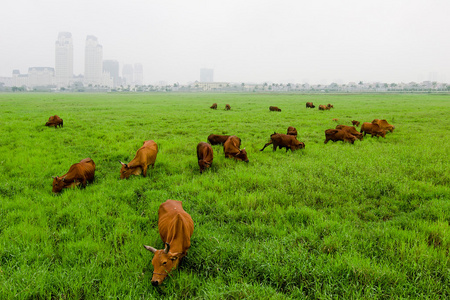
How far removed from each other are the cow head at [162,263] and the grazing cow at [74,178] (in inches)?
154

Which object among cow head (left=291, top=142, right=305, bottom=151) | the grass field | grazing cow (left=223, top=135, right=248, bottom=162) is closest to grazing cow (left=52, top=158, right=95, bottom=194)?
the grass field

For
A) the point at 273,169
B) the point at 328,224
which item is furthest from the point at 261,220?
the point at 273,169

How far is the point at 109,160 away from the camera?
332 inches

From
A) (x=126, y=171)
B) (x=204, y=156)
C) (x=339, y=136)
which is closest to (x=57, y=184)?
(x=126, y=171)

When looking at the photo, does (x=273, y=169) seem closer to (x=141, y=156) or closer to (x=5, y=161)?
(x=141, y=156)

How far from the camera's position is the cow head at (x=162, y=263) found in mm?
2955

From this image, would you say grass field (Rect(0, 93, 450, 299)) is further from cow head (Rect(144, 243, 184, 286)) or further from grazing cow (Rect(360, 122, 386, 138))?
grazing cow (Rect(360, 122, 386, 138))

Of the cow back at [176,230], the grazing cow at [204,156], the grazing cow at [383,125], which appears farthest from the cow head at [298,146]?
the cow back at [176,230]

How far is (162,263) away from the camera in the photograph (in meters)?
3.03

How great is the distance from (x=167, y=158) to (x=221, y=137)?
9.12ft

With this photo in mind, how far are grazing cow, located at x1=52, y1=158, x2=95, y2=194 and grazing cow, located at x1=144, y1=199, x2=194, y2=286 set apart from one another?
299cm

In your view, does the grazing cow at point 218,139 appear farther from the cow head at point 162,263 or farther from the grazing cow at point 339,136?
the cow head at point 162,263

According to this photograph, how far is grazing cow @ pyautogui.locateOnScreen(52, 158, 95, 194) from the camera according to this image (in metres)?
5.70

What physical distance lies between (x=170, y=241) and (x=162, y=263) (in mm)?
Answer: 421
